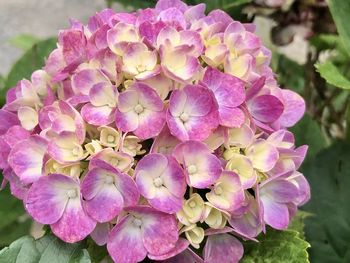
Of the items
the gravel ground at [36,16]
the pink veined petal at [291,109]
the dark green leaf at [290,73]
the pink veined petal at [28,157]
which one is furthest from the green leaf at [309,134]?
the gravel ground at [36,16]

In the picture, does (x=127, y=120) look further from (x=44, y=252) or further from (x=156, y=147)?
(x=44, y=252)

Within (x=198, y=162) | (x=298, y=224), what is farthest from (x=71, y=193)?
(x=298, y=224)

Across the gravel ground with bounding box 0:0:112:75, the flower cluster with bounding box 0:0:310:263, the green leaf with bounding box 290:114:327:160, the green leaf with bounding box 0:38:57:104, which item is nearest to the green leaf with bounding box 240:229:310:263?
the flower cluster with bounding box 0:0:310:263

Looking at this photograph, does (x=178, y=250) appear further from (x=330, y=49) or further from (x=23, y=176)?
(x=330, y=49)

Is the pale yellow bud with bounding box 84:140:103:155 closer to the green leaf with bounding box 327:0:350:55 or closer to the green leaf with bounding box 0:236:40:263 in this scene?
the green leaf with bounding box 0:236:40:263

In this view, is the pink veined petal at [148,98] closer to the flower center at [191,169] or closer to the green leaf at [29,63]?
the flower center at [191,169]
